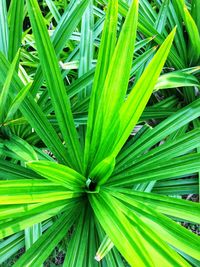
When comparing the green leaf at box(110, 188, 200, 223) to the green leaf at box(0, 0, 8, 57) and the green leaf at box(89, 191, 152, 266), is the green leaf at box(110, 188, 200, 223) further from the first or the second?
the green leaf at box(0, 0, 8, 57)

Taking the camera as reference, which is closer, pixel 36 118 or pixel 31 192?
pixel 31 192

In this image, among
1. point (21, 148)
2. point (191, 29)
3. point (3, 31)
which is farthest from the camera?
point (191, 29)

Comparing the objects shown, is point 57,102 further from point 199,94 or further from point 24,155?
point 199,94

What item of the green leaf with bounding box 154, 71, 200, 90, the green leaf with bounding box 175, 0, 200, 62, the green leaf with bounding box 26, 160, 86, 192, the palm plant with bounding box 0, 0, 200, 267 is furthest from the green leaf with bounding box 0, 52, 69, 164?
the green leaf with bounding box 175, 0, 200, 62

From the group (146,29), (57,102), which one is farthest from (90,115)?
(146,29)

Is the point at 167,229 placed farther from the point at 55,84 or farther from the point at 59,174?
the point at 55,84

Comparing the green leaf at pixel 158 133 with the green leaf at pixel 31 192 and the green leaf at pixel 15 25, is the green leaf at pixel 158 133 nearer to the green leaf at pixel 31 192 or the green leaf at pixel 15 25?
the green leaf at pixel 31 192

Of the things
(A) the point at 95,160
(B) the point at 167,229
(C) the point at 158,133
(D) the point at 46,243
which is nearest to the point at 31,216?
(D) the point at 46,243

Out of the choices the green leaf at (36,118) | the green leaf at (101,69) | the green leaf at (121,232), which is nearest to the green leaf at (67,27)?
the green leaf at (36,118)

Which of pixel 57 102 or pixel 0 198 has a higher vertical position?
pixel 57 102
